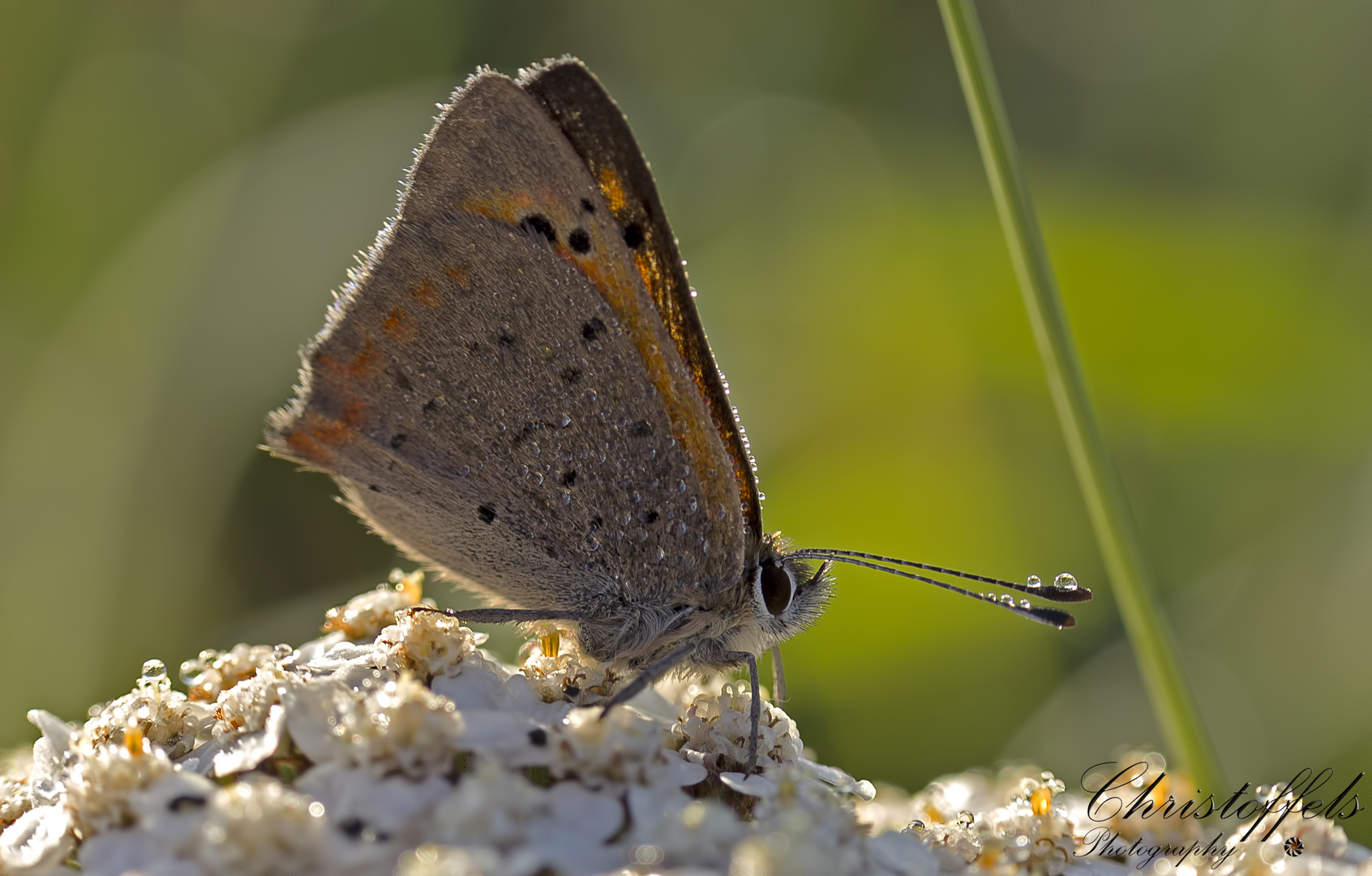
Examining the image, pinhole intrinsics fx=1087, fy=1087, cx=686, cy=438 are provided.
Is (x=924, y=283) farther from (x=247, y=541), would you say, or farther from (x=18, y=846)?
(x=18, y=846)

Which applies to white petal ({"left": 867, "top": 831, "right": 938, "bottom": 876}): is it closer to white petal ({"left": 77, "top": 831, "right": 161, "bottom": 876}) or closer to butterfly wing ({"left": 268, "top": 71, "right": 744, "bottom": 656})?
butterfly wing ({"left": 268, "top": 71, "right": 744, "bottom": 656})

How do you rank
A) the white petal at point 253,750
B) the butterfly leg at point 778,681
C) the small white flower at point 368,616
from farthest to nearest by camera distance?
the butterfly leg at point 778,681
the small white flower at point 368,616
the white petal at point 253,750

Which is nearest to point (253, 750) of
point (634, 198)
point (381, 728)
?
point (381, 728)

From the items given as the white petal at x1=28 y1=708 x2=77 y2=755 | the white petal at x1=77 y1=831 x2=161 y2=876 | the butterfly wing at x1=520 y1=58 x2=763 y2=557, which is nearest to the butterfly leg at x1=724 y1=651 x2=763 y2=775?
the butterfly wing at x1=520 y1=58 x2=763 y2=557

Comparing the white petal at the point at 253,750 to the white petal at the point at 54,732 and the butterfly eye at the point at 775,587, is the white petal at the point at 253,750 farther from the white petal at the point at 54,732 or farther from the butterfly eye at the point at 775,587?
the butterfly eye at the point at 775,587

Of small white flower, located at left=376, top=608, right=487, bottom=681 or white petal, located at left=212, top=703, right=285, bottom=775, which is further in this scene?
small white flower, located at left=376, top=608, right=487, bottom=681

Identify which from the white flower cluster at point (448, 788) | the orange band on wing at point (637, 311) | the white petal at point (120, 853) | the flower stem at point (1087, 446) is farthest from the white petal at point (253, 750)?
the flower stem at point (1087, 446)
